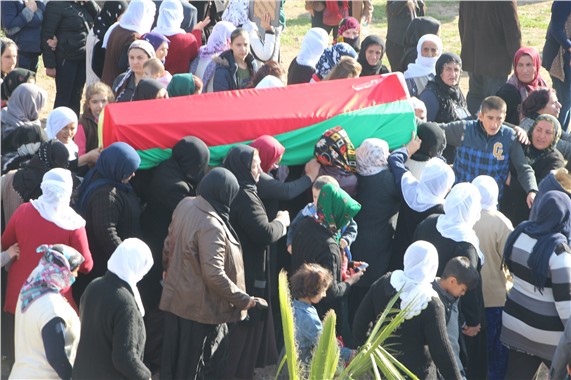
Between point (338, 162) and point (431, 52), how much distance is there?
9.05ft

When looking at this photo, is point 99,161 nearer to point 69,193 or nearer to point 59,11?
point 69,193

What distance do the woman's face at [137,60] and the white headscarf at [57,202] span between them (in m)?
2.33

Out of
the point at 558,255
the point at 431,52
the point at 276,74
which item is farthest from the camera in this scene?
the point at 431,52

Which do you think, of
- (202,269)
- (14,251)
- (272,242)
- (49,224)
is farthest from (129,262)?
(272,242)

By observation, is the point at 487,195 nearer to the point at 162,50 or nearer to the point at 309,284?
the point at 309,284

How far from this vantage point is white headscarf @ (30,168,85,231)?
20.2 feet

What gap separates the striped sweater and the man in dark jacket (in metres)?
4.66

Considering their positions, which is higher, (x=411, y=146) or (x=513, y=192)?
(x=411, y=146)

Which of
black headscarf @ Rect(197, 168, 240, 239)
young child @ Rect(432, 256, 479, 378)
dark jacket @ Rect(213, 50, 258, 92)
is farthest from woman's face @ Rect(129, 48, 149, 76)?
young child @ Rect(432, 256, 479, 378)

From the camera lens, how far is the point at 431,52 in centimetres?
931

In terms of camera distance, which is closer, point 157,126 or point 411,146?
point 157,126

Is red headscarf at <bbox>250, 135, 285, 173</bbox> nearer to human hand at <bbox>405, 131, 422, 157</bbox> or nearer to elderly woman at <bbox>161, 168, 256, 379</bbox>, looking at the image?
elderly woman at <bbox>161, 168, 256, 379</bbox>

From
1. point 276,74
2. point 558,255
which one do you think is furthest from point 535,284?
point 276,74

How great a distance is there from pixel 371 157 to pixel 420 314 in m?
1.65
